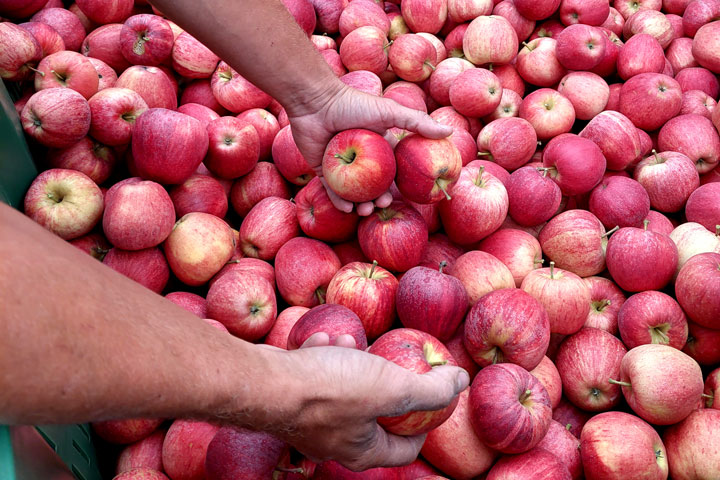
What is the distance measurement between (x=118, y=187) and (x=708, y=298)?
2375 millimetres

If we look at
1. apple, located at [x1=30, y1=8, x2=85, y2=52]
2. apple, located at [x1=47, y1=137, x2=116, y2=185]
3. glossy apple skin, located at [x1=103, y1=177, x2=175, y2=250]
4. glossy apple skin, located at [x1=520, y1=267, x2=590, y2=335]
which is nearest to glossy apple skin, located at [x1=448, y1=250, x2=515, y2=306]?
glossy apple skin, located at [x1=520, y1=267, x2=590, y2=335]

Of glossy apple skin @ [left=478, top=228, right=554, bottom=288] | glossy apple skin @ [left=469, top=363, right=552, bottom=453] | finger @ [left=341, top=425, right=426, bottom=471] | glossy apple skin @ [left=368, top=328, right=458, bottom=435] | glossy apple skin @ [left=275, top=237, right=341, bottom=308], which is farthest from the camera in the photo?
glossy apple skin @ [left=478, top=228, right=554, bottom=288]

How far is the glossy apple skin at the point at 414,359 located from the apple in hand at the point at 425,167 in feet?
1.94

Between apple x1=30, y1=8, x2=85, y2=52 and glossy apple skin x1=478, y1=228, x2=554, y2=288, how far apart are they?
8.26 feet

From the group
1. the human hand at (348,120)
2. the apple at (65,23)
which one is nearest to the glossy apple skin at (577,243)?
the human hand at (348,120)


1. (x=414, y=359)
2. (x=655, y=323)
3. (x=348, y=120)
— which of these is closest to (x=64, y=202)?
(x=348, y=120)

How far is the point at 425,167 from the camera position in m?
2.00

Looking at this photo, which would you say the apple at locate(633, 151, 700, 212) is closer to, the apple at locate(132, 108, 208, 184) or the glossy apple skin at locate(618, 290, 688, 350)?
the glossy apple skin at locate(618, 290, 688, 350)

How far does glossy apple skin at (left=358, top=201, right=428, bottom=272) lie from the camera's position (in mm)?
2104

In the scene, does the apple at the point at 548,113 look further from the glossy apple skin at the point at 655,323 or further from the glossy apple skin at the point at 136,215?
the glossy apple skin at the point at 136,215

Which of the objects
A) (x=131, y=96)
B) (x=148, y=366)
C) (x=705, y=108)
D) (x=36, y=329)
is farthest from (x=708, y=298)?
(x=131, y=96)

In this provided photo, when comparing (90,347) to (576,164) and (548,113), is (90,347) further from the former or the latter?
(548,113)

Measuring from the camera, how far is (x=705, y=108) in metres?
2.96

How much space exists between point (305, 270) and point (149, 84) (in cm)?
133
